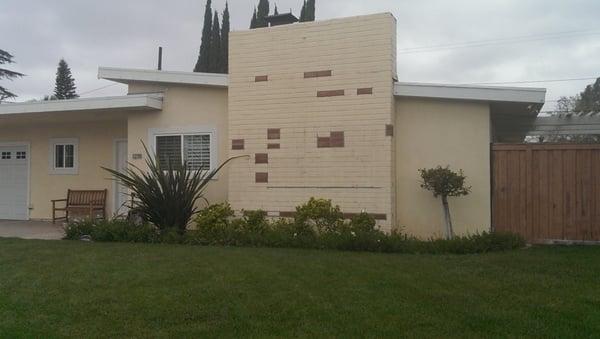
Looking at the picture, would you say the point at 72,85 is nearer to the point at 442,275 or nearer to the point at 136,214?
the point at 136,214

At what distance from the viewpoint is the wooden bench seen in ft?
48.0

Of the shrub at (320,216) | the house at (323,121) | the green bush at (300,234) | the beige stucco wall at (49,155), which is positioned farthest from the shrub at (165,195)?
the beige stucco wall at (49,155)

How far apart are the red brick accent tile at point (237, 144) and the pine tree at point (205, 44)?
60.4 ft

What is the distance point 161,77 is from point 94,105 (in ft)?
5.42

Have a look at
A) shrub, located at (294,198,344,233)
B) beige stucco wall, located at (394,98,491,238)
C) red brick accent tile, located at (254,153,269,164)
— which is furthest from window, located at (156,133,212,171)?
beige stucco wall, located at (394,98,491,238)

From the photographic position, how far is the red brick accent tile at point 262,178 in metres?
11.7

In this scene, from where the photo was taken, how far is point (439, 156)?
10945 mm

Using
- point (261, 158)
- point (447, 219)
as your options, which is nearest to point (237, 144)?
point (261, 158)

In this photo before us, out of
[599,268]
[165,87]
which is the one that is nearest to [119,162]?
[165,87]

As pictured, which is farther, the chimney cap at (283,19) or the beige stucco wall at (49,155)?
the beige stucco wall at (49,155)

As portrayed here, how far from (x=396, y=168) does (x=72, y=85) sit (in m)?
43.6

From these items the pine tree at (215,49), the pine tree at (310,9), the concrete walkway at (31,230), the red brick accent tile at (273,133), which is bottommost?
the concrete walkway at (31,230)

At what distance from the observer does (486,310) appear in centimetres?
A: 565

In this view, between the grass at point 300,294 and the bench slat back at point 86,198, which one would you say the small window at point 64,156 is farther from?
the grass at point 300,294
